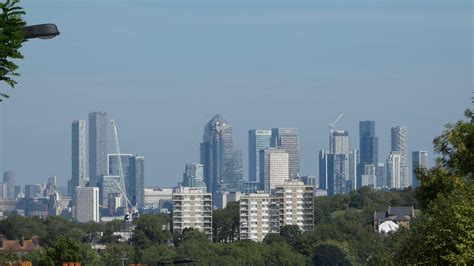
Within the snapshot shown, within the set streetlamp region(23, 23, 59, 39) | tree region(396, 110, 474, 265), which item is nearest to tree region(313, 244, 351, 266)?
tree region(396, 110, 474, 265)

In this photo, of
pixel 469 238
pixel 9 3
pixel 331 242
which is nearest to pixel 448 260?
pixel 469 238

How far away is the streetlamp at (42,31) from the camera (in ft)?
91.7

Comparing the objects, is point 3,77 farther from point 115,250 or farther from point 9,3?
point 115,250

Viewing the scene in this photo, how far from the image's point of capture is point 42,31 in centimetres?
2816

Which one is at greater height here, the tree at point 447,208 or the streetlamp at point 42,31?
the streetlamp at point 42,31

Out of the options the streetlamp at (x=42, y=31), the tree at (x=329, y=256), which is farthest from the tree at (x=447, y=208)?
the tree at (x=329, y=256)

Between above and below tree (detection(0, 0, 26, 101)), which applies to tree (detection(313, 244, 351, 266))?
below

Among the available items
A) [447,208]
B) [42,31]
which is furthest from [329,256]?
[42,31]

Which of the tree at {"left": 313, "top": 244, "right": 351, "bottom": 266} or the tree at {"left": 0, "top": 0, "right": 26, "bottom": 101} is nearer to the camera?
the tree at {"left": 0, "top": 0, "right": 26, "bottom": 101}

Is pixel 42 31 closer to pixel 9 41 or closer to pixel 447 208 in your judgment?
pixel 9 41

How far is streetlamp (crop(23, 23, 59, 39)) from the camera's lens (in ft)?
91.7

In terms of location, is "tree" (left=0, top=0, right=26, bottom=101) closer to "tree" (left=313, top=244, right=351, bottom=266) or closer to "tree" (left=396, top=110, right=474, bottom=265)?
"tree" (left=396, top=110, right=474, bottom=265)

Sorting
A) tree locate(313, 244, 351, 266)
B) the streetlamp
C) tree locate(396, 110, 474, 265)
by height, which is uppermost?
the streetlamp

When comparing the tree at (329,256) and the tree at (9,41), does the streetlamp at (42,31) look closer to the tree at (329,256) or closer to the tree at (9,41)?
the tree at (9,41)
